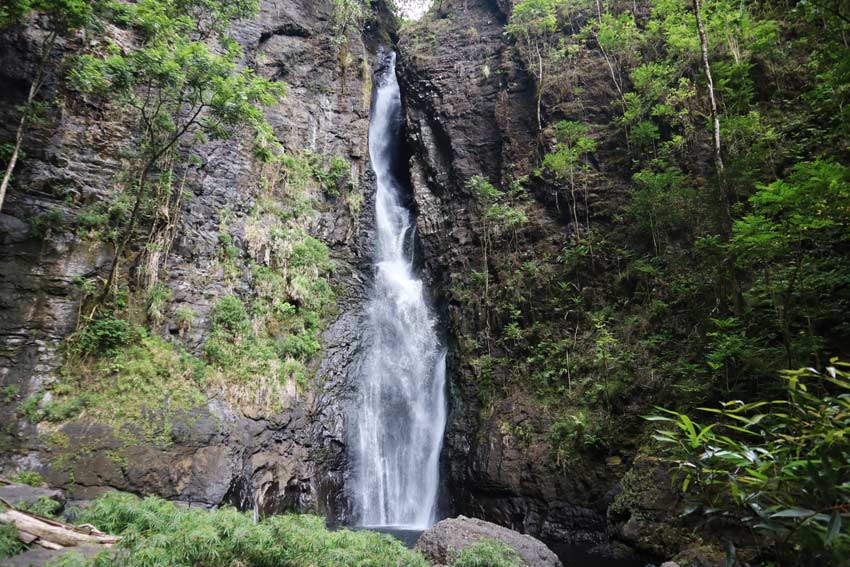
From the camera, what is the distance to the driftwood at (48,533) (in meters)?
4.86

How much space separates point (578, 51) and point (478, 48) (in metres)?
4.62

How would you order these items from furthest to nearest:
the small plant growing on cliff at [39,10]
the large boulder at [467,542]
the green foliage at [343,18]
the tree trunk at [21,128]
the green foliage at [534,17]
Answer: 1. the green foliage at [343,18]
2. the green foliage at [534,17]
3. the tree trunk at [21,128]
4. the small plant growing on cliff at [39,10]
5. the large boulder at [467,542]

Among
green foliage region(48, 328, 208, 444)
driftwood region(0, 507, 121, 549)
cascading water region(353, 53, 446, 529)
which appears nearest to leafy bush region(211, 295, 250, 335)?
green foliage region(48, 328, 208, 444)

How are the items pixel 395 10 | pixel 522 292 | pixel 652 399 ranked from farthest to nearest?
pixel 395 10
pixel 522 292
pixel 652 399

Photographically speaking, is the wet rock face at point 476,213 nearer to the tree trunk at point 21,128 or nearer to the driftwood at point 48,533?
the driftwood at point 48,533

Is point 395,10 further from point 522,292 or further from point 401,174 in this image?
point 522,292

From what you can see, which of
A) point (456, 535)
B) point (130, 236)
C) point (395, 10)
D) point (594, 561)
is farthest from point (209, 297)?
point (395, 10)

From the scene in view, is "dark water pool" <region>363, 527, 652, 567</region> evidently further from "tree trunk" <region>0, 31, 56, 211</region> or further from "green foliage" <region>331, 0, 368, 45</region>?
"green foliage" <region>331, 0, 368, 45</region>

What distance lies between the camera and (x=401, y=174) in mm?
20594

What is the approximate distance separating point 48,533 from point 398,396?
10.0 m

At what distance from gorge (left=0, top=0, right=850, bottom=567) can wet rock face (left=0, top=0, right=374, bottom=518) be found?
0.21ft

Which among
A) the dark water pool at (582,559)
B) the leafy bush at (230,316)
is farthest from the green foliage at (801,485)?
the leafy bush at (230,316)

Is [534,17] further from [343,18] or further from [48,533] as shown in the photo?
[48,533]

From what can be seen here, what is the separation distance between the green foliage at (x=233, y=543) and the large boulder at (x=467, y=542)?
1.05m
